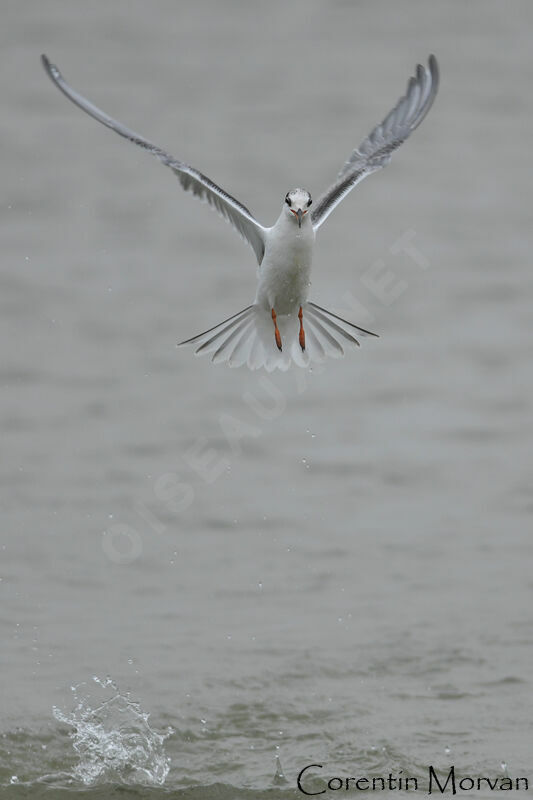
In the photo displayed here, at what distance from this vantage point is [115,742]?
24.9ft

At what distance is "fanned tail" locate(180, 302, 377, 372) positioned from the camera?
28.2ft

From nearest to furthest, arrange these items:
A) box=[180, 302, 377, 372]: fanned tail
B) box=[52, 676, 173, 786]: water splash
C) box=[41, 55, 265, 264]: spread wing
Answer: box=[52, 676, 173, 786]: water splash < box=[41, 55, 265, 264]: spread wing < box=[180, 302, 377, 372]: fanned tail

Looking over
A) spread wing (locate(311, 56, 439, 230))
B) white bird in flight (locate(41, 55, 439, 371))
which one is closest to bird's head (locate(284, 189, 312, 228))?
white bird in flight (locate(41, 55, 439, 371))

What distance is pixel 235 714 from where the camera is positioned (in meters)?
8.01

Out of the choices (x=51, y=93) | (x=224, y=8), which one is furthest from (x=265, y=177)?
(x=224, y=8)

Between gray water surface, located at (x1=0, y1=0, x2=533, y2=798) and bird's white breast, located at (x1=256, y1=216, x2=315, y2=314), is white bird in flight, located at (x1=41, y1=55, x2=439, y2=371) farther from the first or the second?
gray water surface, located at (x1=0, y1=0, x2=533, y2=798)

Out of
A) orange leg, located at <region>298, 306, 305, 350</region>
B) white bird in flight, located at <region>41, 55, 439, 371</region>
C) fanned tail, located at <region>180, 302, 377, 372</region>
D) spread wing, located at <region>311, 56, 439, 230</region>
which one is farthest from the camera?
spread wing, located at <region>311, 56, 439, 230</region>

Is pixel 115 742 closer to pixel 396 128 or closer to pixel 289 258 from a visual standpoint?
pixel 289 258

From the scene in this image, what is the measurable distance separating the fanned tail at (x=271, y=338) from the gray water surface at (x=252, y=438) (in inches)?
72.1

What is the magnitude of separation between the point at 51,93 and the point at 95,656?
14532mm

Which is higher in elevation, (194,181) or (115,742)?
(194,181)

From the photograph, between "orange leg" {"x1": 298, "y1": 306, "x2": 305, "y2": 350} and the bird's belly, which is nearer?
the bird's belly

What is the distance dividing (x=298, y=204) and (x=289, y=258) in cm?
32

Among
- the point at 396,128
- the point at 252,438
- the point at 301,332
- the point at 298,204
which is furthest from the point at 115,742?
the point at 252,438
